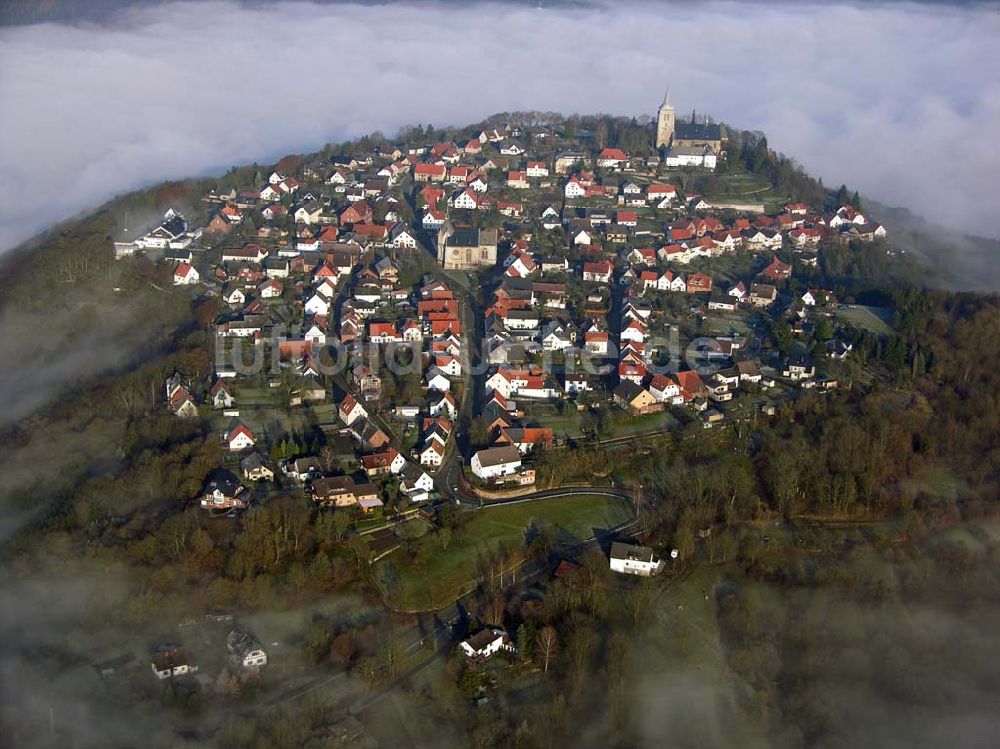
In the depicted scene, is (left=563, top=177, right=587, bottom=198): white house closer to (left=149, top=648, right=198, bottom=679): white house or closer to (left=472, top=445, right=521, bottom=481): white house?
(left=472, top=445, right=521, bottom=481): white house

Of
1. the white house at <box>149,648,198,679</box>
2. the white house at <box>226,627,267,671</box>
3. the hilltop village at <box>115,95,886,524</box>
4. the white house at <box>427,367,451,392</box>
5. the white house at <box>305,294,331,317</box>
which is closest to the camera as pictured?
the white house at <box>149,648,198,679</box>

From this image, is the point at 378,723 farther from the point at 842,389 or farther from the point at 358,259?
the point at 358,259

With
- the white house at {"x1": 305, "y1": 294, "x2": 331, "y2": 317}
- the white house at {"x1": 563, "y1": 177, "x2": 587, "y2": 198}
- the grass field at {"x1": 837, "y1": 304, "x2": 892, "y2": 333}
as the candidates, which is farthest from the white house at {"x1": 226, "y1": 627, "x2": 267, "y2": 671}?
the white house at {"x1": 563, "y1": 177, "x2": 587, "y2": 198}

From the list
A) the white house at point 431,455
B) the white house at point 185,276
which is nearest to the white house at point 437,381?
the white house at point 431,455

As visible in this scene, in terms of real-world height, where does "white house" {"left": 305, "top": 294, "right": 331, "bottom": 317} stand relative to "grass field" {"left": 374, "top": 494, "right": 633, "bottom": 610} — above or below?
above

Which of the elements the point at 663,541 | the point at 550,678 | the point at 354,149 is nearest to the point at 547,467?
the point at 663,541

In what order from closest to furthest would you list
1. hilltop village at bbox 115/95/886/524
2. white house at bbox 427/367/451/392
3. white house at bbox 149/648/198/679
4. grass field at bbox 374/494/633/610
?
white house at bbox 149/648/198/679
grass field at bbox 374/494/633/610
hilltop village at bbox 115/95/886/524
white house at bbox 427/367/451/392

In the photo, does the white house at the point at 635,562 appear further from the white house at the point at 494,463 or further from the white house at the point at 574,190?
the white house at the point at 574,190
